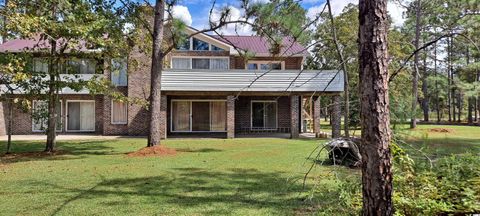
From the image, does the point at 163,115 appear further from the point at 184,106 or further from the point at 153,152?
the point at 153,152

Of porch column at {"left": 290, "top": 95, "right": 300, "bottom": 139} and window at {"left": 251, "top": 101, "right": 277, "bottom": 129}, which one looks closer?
porch column at {"left": 290, "top": 95, "right": 300, "bottom": 139}

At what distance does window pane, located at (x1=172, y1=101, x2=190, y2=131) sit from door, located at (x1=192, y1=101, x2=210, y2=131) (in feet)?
1.25

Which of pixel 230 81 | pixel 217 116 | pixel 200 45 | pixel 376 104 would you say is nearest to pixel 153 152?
pixel 230 81

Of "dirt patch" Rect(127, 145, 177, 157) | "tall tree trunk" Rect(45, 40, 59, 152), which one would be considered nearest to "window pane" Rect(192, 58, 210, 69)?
"tall tree trunk" Rect(45, 40, 59, 152)

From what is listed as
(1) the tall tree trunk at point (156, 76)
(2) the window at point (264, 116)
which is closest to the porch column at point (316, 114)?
(2) the window at point (264, 116)

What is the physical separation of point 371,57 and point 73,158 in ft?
36.8

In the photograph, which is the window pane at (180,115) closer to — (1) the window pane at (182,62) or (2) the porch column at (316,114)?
(1) the window pane at (182,62)

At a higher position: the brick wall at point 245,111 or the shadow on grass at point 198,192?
the brick wall at point 245,111

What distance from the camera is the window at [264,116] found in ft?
77.0

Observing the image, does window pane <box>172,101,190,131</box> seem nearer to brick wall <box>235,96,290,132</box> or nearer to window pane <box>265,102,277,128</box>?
brick wall <box>235,96,290,132</box>

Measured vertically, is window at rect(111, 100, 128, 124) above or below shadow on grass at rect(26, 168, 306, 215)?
above

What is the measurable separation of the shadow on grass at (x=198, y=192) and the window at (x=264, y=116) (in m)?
14.8

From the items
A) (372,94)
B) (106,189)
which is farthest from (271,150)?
(372,94)

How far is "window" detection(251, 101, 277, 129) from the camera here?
2348 centimetres
